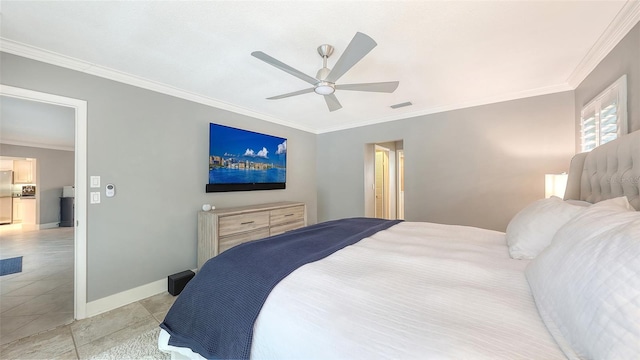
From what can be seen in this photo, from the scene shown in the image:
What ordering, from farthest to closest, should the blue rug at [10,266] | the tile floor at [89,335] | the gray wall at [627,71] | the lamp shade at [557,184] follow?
1. the blue rug at [10,266]
2. the lamp shade at [557,184]
3. the tile floor at [89,335]
4. the gray wall at [627,71]

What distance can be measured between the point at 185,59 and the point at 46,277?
3.32 m

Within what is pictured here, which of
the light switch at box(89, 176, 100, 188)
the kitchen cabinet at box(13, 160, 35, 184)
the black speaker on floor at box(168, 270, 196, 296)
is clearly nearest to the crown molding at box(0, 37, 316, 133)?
the light switch at box(89, 176, 100, 188)

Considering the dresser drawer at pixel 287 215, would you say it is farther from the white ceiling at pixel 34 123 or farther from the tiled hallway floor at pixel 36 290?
the white ceiling at pixel 34 123

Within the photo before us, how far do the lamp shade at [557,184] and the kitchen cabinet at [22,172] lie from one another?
1146 cm

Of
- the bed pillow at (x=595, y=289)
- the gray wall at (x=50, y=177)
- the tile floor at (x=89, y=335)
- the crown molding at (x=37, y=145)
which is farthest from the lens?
the gray wall at (x=50, y=177)

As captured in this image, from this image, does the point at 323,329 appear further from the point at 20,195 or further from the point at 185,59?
the point at 20,195

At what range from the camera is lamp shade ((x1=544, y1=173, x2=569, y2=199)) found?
7.45 feet

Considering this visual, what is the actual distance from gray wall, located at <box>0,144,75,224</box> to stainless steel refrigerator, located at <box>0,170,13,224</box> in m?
1.31

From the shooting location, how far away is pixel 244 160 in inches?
138

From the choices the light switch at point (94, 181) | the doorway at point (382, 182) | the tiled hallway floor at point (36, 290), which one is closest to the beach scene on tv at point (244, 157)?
the light switch at point (94, 181)

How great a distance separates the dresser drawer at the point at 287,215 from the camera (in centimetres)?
343

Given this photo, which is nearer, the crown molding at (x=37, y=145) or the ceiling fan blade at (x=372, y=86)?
the ceiling fan blade at (x=372, y=86)

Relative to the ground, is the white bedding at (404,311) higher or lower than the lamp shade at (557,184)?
lower

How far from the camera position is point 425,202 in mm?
3564
